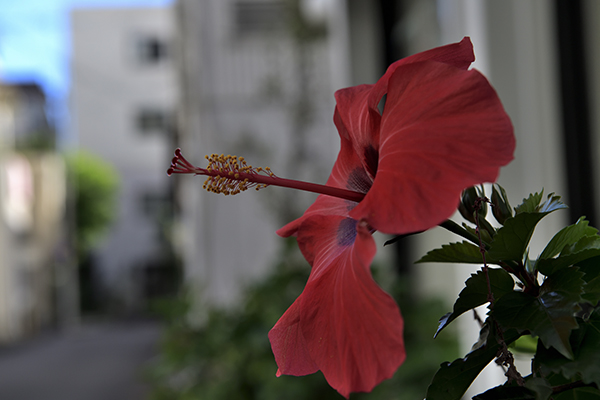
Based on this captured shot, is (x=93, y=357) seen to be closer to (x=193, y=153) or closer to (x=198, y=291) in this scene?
(x=193, y=153)

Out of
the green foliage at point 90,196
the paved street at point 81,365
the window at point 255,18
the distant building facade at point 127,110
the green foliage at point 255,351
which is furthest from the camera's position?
the distant building facade at point 127,110

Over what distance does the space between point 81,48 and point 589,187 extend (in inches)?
628

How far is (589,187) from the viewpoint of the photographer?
132cm

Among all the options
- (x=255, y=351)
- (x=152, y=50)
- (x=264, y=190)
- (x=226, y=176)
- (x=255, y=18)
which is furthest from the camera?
(x=152, y=50)

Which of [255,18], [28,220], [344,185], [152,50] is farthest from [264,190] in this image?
[152,50]

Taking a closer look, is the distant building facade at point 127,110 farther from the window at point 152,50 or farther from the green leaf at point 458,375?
the green leaf at point 458,375

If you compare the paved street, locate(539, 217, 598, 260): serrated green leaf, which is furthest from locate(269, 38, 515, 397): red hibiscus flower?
the paved street

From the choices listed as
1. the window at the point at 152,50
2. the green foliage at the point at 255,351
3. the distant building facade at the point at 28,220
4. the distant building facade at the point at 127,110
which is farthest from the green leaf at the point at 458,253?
the window at the point at 152,50

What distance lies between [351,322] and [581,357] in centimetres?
10

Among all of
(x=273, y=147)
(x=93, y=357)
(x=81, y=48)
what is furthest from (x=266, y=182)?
(x=81, y=48)

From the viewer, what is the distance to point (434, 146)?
0.23 metres

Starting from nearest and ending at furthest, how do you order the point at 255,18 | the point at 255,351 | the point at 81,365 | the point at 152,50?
the point at 255,351, the point at 255,18, the point at 81,365, the point at 152,50

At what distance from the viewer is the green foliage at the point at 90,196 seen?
46.5 feet

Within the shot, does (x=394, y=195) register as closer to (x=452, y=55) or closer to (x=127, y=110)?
(x=452, y=55)
